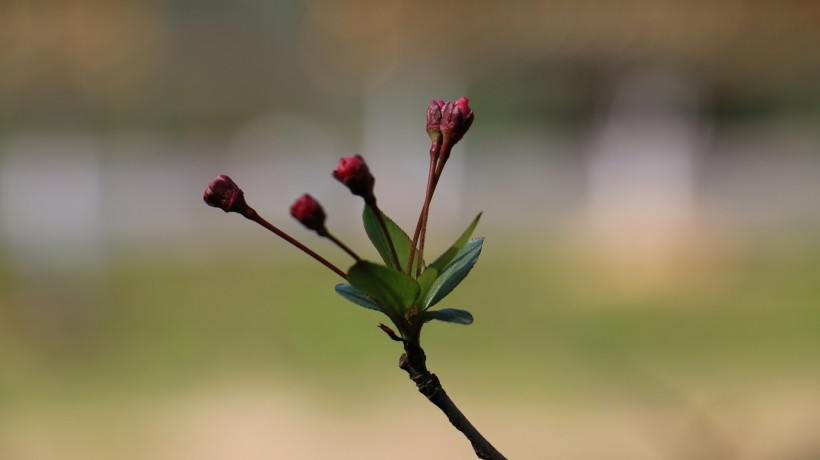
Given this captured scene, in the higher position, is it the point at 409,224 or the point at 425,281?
the point at 409,224

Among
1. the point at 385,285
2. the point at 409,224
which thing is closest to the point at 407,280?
the point at 385,285

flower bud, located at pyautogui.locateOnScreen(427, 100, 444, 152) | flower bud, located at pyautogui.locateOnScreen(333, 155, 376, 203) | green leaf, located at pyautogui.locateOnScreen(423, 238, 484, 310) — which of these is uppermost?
flower bud, located at pyautogui.locateOnScreen(427, 100, 444, 152)

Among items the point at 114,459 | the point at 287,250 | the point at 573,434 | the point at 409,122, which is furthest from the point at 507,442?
the point at 409,122

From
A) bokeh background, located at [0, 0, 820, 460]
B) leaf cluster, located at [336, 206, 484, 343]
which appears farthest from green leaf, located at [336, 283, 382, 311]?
bokeh background, located at [0, 0, 820, 460]

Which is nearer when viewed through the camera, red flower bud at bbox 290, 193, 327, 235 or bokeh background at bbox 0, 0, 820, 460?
red flower bud at bbox 290, 193, 327, 235

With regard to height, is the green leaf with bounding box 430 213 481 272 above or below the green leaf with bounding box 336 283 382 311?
above

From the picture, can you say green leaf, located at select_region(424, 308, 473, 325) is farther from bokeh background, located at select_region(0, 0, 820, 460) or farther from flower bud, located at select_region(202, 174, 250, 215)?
bokeh background, located at select_region(0, 0, 820, 460)

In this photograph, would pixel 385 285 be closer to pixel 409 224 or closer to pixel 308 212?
pixel 308 212
